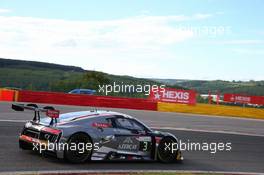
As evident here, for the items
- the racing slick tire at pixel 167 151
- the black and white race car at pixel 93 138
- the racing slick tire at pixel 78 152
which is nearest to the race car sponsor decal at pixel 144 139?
the black and white race car at pixel 93 138

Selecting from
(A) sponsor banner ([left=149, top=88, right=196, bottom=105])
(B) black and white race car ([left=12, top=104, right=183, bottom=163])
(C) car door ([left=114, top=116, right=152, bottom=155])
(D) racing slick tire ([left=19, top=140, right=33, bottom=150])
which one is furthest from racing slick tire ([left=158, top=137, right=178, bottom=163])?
(A) sponsor banner ([left=149, top=88, right=196, bottom=105])

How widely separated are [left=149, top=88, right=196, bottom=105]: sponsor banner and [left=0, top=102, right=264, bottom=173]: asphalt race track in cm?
577

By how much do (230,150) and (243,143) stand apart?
6.77ft

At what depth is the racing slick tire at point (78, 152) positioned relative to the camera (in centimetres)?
971

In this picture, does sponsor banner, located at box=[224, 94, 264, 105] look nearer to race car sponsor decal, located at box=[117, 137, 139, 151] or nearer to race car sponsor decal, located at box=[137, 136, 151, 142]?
race car sponsor decal, located at box=[137, 136, 151, 142]

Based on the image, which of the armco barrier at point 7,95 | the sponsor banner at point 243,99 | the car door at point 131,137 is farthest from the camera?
the sponsor banner at point 243,99

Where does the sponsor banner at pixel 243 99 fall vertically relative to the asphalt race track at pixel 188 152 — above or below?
above

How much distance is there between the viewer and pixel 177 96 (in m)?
29.0

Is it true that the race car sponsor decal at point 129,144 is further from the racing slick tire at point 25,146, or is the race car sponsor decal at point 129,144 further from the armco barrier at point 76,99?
the armco barrier at point 76,99

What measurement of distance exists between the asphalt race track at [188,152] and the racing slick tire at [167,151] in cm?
19

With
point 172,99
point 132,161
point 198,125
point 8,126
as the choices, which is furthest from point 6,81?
point 132,161

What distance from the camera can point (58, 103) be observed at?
2592 centimetres

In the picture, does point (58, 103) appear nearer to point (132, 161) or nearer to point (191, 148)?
point (191, 148)

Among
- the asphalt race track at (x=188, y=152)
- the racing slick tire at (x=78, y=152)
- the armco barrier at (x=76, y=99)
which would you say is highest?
the armco barrier at (x=76, y=99)
